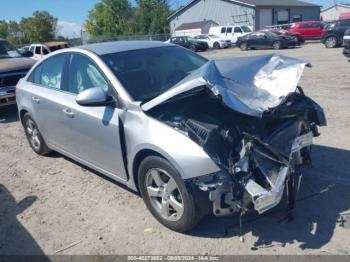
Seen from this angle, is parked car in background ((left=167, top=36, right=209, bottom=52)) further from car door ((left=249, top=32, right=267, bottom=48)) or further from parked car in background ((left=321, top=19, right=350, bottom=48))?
parked car in background ((left=321, top=19, right=350, bottom=48))

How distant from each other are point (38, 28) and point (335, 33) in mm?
54107

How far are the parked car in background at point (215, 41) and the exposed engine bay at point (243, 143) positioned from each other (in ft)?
106

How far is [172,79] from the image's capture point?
433 centimetres

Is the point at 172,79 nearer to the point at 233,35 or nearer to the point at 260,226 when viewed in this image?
the point at 260,226

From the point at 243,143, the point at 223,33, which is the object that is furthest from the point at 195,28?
the point at 243,143

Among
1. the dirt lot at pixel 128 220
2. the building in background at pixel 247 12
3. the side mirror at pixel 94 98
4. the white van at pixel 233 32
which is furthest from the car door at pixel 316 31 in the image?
the side mirror at pixel 94 98

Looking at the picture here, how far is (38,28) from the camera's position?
63.3m

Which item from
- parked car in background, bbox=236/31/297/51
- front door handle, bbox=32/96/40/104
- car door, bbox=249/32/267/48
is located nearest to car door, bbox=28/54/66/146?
front door handle, bbox=32/96/40/104

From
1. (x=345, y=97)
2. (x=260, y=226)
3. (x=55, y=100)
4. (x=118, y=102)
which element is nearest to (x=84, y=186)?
(x=55, y=100)

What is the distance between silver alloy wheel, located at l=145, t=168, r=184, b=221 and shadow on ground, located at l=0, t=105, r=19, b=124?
21.8 ft

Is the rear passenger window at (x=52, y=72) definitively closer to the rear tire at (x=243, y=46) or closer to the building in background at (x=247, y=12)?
the rear tire at (x=243, y=46)

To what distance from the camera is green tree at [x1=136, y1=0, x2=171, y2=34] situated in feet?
187

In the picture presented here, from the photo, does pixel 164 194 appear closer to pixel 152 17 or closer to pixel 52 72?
pixel 52 72

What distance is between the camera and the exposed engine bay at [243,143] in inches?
123
